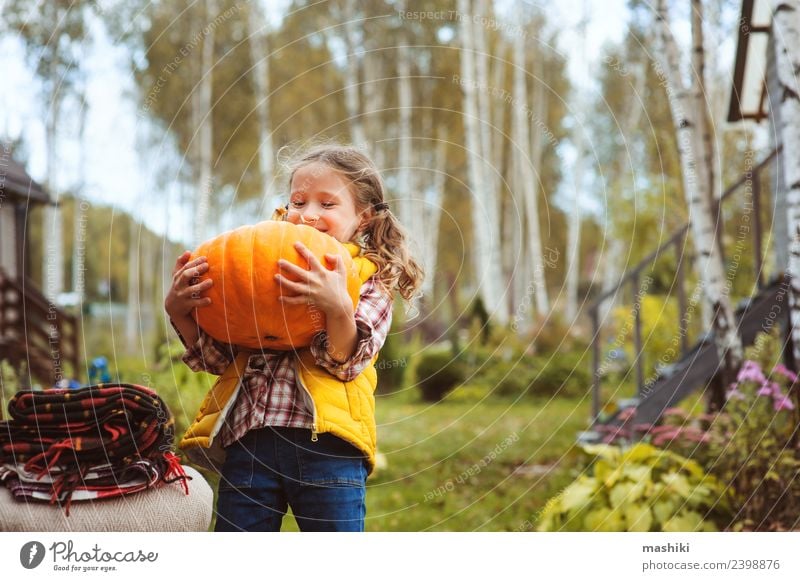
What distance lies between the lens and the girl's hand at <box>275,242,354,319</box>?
1.64 metres

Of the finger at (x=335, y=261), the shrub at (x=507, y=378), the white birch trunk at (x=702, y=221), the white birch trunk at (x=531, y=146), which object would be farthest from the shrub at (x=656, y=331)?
the finger at (x=335, y=261)

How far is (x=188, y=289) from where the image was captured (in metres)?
1.66

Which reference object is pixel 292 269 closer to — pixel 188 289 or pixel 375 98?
pixel 188 289

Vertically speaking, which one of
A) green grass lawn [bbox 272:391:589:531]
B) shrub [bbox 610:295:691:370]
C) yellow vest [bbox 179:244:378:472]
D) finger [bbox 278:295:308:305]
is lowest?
green grass lawn [bbox 272:391:589:531]

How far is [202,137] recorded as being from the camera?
1032 centimetres

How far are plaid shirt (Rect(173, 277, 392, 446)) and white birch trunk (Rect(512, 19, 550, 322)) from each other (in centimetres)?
819

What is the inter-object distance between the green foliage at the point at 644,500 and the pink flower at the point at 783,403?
37 centimetres

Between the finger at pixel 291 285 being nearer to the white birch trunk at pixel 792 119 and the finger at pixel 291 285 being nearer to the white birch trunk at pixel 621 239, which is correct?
the white birch trunk at pixel 792 119

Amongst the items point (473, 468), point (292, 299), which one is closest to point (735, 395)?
point (473, 468)

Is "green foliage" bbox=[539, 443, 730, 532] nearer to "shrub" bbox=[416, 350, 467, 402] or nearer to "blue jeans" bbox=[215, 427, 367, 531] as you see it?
"blue jeans" bbox=[215, 427, 367, 531]

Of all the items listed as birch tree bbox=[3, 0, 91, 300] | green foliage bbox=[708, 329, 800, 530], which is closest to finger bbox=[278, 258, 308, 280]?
green foliage bbox=[708, 329, 800, 530]
